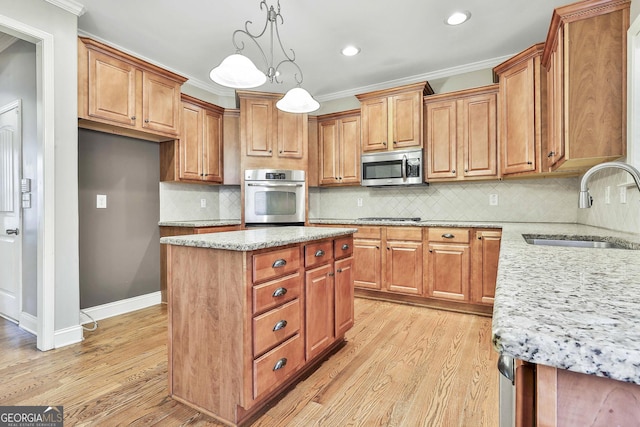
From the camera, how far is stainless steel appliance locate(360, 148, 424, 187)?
3.61 meters

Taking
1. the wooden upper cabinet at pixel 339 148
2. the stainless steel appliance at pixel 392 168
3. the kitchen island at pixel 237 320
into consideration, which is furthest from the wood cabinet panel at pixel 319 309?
the wooden upper cabinet at pixel 339 148

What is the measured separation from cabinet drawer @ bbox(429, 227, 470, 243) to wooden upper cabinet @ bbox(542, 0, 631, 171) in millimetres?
1250

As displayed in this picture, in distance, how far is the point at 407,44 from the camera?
313cm

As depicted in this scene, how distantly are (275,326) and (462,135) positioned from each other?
2893 mm

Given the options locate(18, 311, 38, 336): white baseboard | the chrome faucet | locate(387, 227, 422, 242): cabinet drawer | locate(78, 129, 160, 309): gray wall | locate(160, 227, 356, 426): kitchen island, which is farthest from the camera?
locate(387, 227, 422, 242): cabinet drawer

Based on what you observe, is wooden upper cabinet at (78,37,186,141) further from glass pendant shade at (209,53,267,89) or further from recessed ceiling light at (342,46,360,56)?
recessed ceiling light at (342,46,360,56)

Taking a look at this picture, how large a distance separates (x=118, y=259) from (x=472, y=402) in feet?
10.9

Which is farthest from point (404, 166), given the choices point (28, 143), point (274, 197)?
point (28, 143)

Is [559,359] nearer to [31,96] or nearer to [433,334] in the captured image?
[433,334]

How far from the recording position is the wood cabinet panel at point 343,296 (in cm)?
228

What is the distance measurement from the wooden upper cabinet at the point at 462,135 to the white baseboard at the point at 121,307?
3402 mm

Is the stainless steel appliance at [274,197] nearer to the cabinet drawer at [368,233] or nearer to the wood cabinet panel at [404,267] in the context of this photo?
the cabinet drawer at [368,233]

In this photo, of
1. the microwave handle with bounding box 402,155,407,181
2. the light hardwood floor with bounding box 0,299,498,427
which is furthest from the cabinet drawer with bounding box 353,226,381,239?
the light hardwood floor with bounding box 0,299,498,427

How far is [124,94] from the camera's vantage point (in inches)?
111
